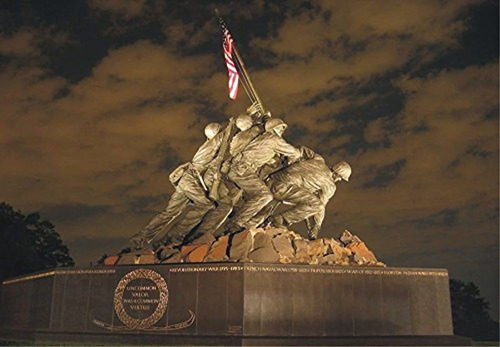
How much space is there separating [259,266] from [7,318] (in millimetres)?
6997

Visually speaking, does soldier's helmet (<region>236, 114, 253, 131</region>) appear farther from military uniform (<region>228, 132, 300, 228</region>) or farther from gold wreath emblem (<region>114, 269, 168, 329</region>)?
gold wreath emblem (<region>114, 269, 168, 329</region>)

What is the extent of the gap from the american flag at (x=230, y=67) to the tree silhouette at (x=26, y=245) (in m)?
15.3

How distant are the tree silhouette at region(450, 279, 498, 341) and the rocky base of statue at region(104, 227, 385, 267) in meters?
20.7

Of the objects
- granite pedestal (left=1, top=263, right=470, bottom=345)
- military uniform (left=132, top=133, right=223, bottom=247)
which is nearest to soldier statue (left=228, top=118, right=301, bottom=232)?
Result: military uniform (left=132, top=133, right=223, bottom=247)

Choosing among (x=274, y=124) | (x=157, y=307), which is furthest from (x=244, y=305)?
(x=274, y=124)

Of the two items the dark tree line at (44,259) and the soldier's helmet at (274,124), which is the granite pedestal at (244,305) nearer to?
the soldier's helmet at (274,124)

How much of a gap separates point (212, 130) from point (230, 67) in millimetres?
1938

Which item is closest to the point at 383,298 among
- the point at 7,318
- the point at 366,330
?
the point at 366,330

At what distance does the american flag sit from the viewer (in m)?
14.8

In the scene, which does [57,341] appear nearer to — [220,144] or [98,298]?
A: [98,298]

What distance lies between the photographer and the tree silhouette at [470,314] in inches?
1208

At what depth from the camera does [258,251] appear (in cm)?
1184

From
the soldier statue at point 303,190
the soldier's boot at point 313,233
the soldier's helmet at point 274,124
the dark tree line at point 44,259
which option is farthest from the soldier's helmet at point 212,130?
the dark tree line at point 44,259

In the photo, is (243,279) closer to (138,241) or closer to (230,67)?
(138,241)
